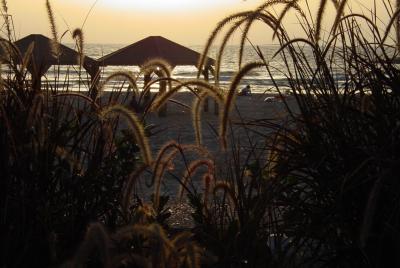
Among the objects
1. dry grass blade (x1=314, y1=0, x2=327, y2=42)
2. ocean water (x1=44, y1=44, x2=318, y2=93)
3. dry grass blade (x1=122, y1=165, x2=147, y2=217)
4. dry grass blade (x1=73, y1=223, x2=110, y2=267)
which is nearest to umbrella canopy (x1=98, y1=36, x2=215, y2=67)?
ocean water (x1=44, y1=44, x2=318, y2=93)

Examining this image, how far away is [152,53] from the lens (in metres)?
24.0

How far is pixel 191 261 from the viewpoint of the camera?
1869 mm

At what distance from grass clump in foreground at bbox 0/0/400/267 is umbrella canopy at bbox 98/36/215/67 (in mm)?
20764

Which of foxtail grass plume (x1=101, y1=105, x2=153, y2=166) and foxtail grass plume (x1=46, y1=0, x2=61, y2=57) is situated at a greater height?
foxtail grass plume (x1=46, y1=0, x2=61, y2=57)

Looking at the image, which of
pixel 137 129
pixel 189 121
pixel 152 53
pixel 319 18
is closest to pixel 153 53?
pixel 152 53

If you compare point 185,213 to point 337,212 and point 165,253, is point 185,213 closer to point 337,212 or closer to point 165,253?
point 337,212

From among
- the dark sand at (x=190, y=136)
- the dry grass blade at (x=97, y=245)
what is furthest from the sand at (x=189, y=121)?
the dry grass blade at (x=97, y=245)

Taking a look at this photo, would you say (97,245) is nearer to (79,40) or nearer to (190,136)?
(79,40)

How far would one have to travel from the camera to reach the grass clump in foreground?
2.26 metres

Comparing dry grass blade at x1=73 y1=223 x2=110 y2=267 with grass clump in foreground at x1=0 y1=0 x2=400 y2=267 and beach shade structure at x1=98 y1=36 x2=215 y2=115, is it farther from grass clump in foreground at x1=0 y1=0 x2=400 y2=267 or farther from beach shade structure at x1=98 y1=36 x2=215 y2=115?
beach shade structure at x1=98 y1=36 x2=215 y2=115

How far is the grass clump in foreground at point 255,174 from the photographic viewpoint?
7.41ft

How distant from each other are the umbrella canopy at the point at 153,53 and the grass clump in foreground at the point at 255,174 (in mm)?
20764

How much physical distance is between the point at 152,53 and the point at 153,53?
0.03m

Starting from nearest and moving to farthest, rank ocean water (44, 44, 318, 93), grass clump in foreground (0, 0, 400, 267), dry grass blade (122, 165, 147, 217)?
grass clump in foreground (0, 0, 400, 267), dry grass blade (122, 165, 147, 217), ocean water (44, 44, 318, 93)
